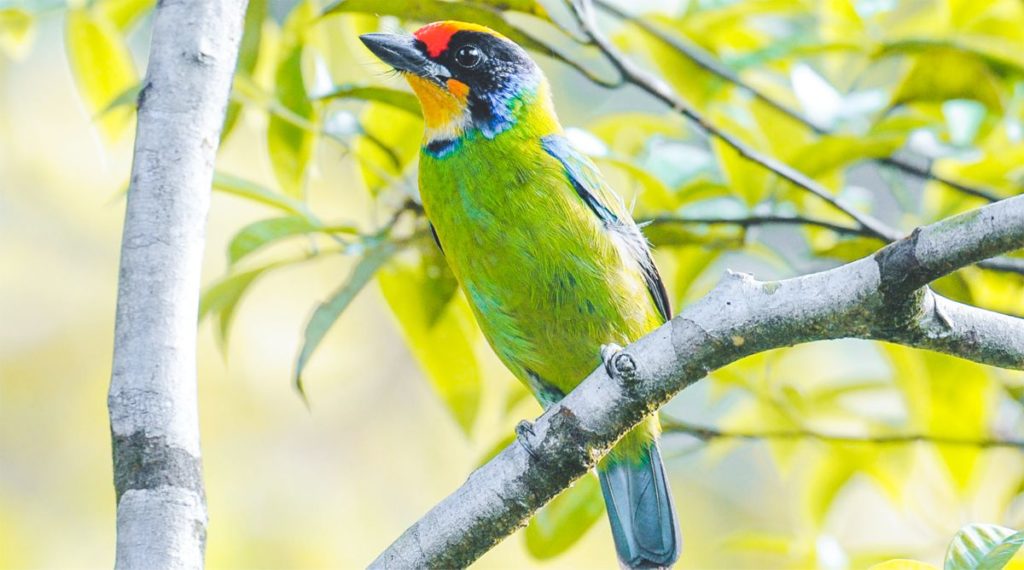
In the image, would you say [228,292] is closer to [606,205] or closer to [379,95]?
[379,95]

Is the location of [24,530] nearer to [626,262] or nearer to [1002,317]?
[626,262]

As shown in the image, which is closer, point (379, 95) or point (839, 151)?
point (839, 151)

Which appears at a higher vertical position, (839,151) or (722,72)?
(722,72)

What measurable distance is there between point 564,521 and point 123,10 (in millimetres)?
1842

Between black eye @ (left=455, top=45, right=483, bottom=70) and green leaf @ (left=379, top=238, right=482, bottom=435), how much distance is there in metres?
0.57

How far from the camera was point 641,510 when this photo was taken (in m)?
3.09

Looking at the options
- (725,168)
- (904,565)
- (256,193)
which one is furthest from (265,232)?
(904,565)

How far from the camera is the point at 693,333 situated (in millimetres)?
1845

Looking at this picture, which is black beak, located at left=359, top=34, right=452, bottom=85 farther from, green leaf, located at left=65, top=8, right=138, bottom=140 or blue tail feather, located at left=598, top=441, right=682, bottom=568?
blue tail feather, located at left=598, top=441, right=682, bottom=568

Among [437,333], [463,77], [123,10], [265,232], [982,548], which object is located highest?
[123,10]

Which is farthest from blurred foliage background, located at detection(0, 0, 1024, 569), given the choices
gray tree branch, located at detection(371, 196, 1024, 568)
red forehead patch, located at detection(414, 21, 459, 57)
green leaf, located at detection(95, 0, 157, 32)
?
gray tree branch, located at detection(371, 196, 1024, 568)

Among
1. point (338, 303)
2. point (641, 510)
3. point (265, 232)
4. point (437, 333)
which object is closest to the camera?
point (338, 303)

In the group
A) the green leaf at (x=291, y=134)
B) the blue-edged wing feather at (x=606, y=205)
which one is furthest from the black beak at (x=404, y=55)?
the blue-edged wing feather at (x=606, y=205)

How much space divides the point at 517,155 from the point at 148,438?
1414mm
